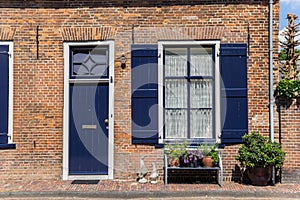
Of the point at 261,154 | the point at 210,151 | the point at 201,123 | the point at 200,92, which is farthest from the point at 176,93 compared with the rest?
the point at 261,154

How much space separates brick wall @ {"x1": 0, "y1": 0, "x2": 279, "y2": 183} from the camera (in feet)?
23.5

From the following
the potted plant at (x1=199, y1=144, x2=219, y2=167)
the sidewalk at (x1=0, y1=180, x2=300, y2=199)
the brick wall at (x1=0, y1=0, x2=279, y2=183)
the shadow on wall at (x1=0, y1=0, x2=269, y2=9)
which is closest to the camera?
the sidewalk at (x1=0, y1=180, x2=300, y2=199)

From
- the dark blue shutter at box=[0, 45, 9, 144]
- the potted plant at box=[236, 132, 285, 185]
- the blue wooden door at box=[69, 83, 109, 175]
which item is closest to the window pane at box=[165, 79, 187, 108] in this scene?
the blue wooden door at box=[69, 83, 109, 175]

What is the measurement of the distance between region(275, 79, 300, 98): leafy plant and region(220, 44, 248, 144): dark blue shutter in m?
0.71

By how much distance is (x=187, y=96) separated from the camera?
728 centimetres

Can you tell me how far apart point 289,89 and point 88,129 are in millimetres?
4346

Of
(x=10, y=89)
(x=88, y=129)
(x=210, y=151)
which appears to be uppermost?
(x=10, y=89)

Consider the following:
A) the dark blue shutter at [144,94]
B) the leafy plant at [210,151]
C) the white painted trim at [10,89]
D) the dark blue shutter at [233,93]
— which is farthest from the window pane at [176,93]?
the white painted trim at [10,89]

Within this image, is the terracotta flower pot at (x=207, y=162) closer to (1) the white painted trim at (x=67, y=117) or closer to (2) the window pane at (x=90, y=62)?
(1) the white painted trim at (x=67, y=117)

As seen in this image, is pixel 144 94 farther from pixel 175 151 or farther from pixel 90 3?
pixel 90 3

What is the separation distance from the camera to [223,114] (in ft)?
23.2

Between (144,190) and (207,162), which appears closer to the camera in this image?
(144,190)

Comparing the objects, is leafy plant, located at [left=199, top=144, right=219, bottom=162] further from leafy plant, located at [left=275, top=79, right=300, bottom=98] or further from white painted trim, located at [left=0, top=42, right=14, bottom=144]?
white painted trim, located at [left=0, top=42, right=14, bottom=144]

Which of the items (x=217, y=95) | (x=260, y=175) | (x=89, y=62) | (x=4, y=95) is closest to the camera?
(x=260, y=175)
